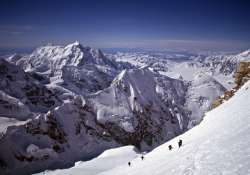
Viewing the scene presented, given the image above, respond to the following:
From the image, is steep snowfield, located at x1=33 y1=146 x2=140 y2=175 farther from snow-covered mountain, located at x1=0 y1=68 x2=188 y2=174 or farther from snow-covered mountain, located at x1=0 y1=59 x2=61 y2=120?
snow-covered mountain, located at x1=0 y1=59 x2=61 y2=120

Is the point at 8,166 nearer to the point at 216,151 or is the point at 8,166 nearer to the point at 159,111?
the point at 216,151

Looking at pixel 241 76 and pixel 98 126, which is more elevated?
pixel 241 76

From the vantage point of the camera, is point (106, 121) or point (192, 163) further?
point (106, 121)

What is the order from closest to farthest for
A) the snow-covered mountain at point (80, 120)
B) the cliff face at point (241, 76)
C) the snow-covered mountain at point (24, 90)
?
the cliff face at point (241, 76) < the snow-covered mountain at point (80, 120) < the snow-covered mountain at point (24, 90)

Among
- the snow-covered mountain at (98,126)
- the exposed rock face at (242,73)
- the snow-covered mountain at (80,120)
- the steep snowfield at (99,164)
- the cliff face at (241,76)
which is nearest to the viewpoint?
the steep snowfield at (99,164)

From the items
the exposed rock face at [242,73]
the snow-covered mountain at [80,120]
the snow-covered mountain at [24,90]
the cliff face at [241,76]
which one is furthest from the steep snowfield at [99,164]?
the snow-covered mountain at [24,90]

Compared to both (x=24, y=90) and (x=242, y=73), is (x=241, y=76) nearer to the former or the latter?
(x=242, y=73)

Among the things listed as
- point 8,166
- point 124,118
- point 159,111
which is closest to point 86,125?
point 124,118

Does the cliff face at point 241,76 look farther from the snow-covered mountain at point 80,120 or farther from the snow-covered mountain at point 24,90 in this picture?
the snow-covered mountain at point 24,90

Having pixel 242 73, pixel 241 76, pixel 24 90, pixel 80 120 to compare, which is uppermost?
pixel 242 73

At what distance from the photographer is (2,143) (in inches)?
3516

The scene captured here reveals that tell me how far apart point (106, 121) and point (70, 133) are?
23744 millimetres

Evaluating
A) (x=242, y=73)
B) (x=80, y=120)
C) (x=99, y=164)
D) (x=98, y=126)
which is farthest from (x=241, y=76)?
(x=80, y=120)

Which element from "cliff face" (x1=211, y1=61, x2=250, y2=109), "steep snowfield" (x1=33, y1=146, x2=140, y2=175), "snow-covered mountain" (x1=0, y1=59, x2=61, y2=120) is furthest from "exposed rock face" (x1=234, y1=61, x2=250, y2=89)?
"snow-covered mountain" (x1=0, y1=59, x2=61, y2=120)
